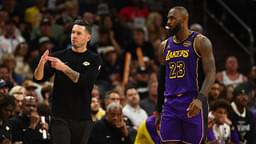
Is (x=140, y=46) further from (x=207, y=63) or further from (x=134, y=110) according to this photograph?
(x=207, y=63)

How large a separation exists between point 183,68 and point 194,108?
52 centimetres

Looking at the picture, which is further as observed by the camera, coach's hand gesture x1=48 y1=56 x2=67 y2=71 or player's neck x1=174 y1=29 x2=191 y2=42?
player's neck x1=174 y1=29 x2=191 y2=42

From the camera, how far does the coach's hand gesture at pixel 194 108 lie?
7.18 m

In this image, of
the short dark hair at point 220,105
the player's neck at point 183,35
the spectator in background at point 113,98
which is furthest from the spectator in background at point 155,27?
the player's neck at point 183,35

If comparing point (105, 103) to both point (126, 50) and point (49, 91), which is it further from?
point (126, 50)

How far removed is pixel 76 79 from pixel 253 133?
467 cm

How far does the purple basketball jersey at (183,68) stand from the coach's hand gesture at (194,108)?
0.29 m

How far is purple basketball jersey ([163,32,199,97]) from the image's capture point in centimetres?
750

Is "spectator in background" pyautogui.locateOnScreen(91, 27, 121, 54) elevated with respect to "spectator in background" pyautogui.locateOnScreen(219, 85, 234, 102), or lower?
elevated

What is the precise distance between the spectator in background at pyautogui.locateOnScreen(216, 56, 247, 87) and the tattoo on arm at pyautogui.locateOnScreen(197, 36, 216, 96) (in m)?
6.84

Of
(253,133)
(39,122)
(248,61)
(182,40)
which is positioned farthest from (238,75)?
(182,40)

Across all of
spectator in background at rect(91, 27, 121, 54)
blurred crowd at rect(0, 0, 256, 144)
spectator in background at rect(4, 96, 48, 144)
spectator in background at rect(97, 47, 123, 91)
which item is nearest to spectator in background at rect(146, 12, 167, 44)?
blurred crowd at rect(0, 0, 256, 144)

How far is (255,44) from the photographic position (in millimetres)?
16500

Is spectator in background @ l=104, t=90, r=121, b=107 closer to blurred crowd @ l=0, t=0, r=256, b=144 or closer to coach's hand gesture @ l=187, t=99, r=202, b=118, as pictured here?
blurred crowd @ l=0, t=0, r=256, b=144
